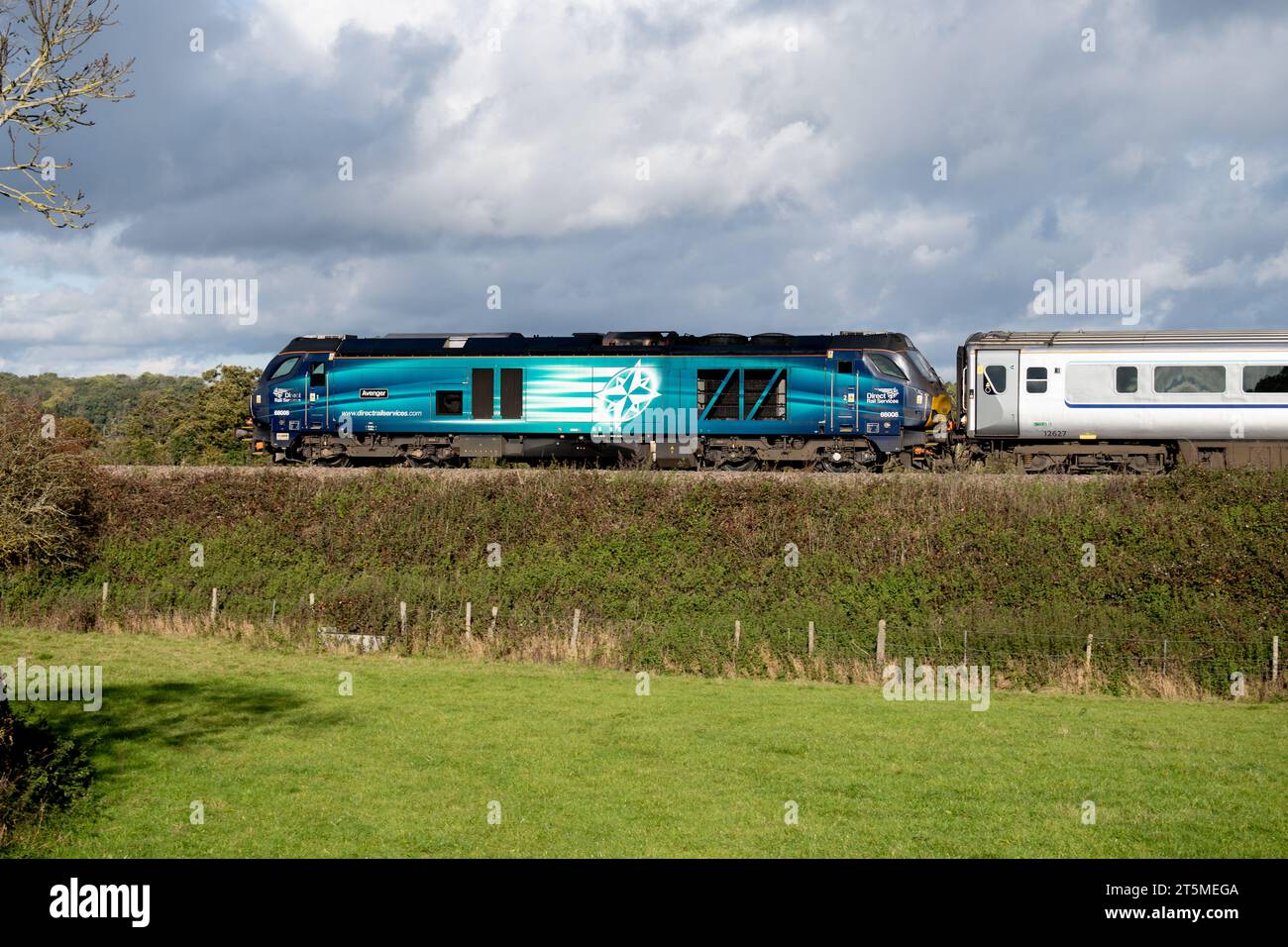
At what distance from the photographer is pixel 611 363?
109ft

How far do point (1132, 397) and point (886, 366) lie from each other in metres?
6.77

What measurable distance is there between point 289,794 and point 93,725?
18.9 feet

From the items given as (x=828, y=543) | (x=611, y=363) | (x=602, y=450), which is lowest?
(x=828, y=543)

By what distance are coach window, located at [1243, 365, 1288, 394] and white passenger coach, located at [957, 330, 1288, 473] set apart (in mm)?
27

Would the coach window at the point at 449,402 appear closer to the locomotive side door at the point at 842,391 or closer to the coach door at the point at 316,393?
the coach door at the point at 316,393

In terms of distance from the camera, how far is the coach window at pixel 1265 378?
30484 mm

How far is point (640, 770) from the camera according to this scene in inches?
637

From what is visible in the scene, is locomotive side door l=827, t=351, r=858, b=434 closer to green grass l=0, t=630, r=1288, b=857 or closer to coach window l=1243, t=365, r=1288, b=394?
coach window l=1243, t=365, r=1288, b=394

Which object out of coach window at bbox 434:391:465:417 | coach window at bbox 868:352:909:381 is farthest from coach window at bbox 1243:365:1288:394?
coach window at bbox 434:391:465:417

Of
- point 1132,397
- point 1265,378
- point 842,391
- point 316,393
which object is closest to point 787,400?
point 842,391

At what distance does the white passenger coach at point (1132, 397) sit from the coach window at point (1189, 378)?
0.09 feet

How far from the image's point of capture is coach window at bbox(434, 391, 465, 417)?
34.2 m
